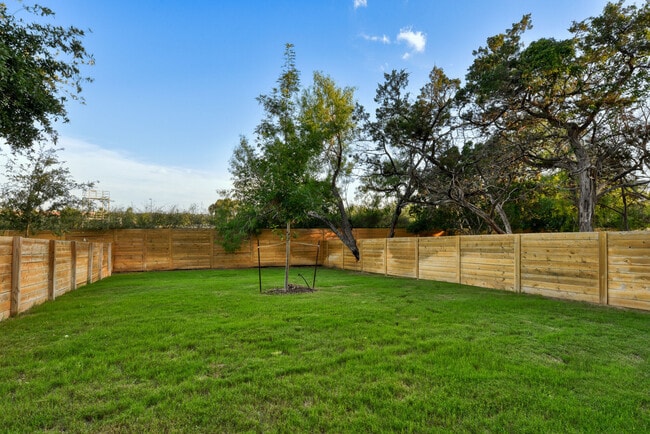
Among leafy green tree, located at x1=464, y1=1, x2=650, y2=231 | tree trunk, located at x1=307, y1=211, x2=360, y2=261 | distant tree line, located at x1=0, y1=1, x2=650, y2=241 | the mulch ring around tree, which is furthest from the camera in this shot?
tree trunk, located at x1=307, y1=211, x2=360, y2=261

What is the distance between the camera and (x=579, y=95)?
980 cm

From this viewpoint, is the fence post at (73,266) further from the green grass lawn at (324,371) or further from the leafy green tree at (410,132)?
the leafy green tree at (410,132)

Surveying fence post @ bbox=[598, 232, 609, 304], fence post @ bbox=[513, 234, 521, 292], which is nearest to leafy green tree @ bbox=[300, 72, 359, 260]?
fence post @ bbox=[513, 234, 521, 292]

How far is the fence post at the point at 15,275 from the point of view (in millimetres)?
5223

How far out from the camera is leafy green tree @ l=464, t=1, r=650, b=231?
8828 mm

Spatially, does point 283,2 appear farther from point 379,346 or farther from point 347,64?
point 379,346

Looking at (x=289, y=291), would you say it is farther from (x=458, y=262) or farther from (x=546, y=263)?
(x=546, y=263)

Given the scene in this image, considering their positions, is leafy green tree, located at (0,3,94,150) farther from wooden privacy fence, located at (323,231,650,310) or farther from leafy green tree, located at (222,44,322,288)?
wooden privacy fence, located at (323,231,650,310)

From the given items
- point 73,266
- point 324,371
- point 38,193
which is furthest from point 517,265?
point 38,193

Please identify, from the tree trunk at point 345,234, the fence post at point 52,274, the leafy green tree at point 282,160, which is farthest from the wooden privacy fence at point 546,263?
the fence post at point 52,274

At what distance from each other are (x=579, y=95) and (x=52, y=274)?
13844mm

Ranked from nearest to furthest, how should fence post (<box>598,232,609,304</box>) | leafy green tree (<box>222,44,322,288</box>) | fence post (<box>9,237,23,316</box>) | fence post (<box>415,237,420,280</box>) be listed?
1. fence post (<box>9,237,23,316</box>)
2. fence post (<box>598,232,609,304</box>)
3. leafy green tree (<box>222,44,322,288</box>)
4. fence post (<box>415,237,420,280</box>)

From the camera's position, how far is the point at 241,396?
2553mm

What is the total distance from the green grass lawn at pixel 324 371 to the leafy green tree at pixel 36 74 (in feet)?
12.2
